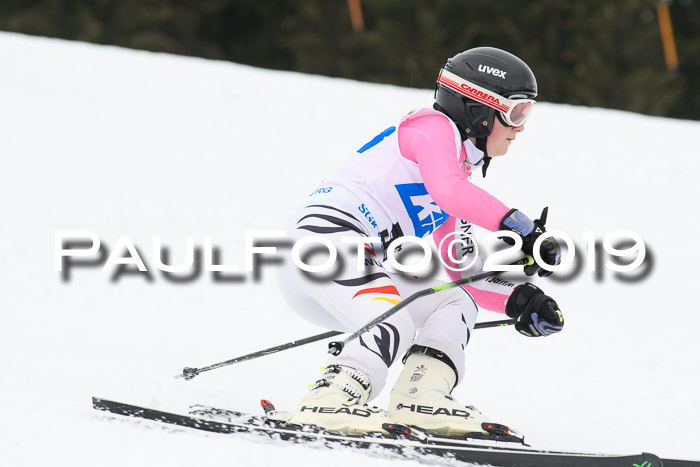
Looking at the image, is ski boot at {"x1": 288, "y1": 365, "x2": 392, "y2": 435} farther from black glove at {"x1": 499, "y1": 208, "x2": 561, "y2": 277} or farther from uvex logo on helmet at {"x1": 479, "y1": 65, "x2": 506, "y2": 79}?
uvex logo on helmet at {"x1": 479, "y1": 65, "x2": 506, "y2": 79}

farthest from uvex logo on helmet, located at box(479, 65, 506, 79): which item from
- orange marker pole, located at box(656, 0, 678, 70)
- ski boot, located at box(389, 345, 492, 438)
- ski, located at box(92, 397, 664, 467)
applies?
orange marker pole, located at box(656, 0, 678, 70)

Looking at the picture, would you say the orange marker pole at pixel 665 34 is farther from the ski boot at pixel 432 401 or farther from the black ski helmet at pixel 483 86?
the ski boot at pixel 432 401

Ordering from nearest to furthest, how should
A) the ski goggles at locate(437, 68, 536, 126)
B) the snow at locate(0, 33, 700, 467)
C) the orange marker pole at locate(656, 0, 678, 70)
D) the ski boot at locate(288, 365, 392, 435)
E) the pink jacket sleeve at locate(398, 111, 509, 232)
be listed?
the ski boot at locate(288, 365, 392, 435), the pink jacket sleeve at locate(398, 111, 509, 232), the ski goggles at locate(437, 68, 536, 126), the snow at locate(0, 33, 700, 467), the orange marker pole at locate(656, 0, 678, 70)

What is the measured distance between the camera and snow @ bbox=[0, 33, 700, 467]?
4.19m

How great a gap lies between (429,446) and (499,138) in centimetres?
133

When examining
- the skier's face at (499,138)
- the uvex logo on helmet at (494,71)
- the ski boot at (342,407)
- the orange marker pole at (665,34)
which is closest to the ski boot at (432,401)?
the ski boot at (342,407)

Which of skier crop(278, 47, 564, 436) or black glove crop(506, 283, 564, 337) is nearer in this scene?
skier crop(278, 47, 564, 436)

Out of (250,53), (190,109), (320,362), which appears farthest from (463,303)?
(250,53)

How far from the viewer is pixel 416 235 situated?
3.81 m

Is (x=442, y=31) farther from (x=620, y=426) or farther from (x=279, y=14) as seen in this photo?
(x=620, y=426)

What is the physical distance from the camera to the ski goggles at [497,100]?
3.66 meters

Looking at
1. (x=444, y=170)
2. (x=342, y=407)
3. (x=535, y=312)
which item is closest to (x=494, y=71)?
(x=444, y=170)

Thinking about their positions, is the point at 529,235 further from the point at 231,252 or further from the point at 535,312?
the point at 231,252

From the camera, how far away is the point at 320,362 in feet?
16.7
